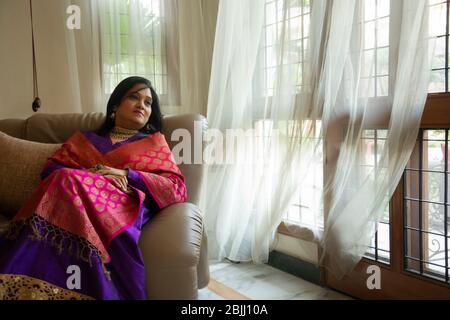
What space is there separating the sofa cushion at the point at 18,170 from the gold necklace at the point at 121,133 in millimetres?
254

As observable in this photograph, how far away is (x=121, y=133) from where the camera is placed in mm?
1692

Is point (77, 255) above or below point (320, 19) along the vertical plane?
below

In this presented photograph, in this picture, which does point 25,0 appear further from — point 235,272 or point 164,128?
point 235,272

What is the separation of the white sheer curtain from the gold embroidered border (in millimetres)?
1128

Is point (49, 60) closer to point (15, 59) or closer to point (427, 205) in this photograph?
point (15, 59)

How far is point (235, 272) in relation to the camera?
212cm

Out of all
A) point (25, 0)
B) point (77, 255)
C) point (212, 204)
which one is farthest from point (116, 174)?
point (25, 0)

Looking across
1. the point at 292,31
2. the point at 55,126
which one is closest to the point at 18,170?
the point at 55,126

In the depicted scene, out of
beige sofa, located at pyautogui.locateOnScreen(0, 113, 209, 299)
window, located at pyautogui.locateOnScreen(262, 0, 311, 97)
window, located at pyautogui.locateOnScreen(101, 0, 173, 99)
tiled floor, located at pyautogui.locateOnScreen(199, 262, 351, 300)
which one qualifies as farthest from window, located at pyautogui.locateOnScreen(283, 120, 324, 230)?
window, located at pyautogui.locateOnScreen(101, 0, 173, 99)

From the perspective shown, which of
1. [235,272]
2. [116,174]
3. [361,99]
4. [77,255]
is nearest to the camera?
[77,255]

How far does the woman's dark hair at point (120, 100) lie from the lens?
1.74 metres

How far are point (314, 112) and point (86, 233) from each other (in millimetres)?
1122

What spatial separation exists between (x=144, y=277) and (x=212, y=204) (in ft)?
4.02

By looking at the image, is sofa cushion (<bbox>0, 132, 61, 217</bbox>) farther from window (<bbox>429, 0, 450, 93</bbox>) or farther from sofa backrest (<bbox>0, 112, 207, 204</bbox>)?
window (<bbox>429, 0, 450, 93</bbox>)
